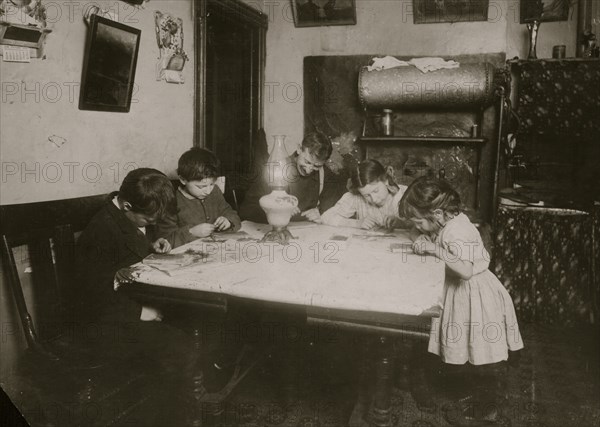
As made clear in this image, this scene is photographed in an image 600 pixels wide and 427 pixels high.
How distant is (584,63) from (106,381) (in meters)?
4.10

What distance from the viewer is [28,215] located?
2312 mm

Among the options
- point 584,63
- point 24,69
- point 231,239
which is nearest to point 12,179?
point 24,69

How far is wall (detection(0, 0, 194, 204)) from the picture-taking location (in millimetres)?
2373

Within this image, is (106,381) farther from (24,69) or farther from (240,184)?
(240,184)

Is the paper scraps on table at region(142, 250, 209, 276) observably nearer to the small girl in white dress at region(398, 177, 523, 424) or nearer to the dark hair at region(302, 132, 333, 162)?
the small girl in white dress at region(398, 177, 523, 424)

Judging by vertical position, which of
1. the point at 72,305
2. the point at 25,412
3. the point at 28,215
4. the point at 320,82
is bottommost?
the point at 25,412

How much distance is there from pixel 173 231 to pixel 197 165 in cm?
41

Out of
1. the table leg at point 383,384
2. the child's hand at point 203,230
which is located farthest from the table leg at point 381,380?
the child's hand at point 203,230

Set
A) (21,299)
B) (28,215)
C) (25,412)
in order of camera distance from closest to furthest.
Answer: (25,412)
(21,299)
(28,215)

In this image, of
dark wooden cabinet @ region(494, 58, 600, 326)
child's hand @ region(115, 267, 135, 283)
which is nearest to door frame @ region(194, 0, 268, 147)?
child's hand @ region(115, 267, 135, 283)

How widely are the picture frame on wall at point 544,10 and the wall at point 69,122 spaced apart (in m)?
3.04

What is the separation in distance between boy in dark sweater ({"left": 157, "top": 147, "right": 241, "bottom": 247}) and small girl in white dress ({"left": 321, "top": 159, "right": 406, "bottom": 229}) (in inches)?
29.2

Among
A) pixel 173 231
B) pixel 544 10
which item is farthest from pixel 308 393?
pixel 544 10

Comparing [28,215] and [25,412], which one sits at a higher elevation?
[28,215]
